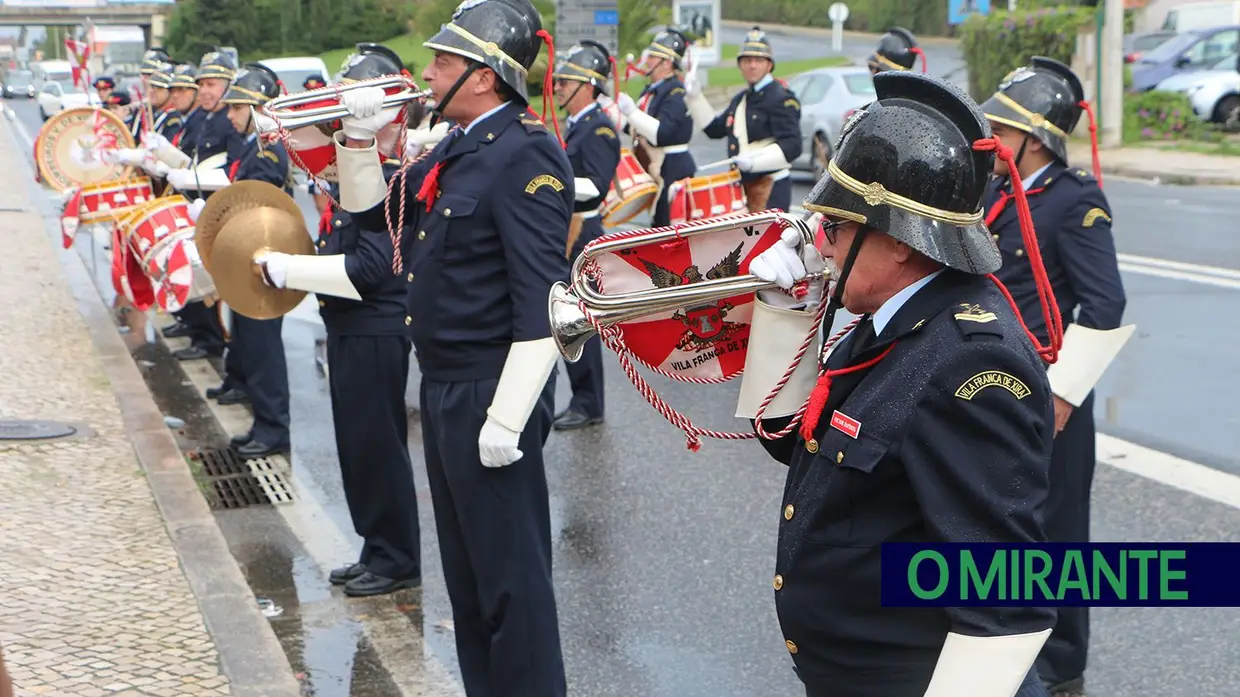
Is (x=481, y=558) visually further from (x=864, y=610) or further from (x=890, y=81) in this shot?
(x=890, y=81)

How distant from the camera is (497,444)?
4.01 m

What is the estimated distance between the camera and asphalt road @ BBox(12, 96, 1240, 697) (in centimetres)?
495

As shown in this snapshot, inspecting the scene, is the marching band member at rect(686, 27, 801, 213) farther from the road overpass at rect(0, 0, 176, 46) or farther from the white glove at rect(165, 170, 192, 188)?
the road overpass at rect(0, 0, 176, 46)

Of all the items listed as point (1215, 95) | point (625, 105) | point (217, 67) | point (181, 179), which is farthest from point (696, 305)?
point (1215, 95)

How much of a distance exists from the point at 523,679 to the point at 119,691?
1.41 meters

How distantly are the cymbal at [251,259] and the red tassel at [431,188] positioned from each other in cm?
170

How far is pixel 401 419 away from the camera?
5.88 metres

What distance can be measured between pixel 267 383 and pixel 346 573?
232 cm

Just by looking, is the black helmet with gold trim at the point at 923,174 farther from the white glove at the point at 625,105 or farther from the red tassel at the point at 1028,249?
the white glove at the point at 625,105

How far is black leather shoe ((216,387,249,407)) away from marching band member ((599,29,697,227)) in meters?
3.37

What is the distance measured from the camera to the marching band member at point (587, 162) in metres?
8.30

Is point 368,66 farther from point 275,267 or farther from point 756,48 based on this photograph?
point 756,48

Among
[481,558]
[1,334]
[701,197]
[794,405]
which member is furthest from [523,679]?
[1,334]

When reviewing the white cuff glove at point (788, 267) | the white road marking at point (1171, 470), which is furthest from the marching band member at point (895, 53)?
the white cuff glove at point (788, 267)
